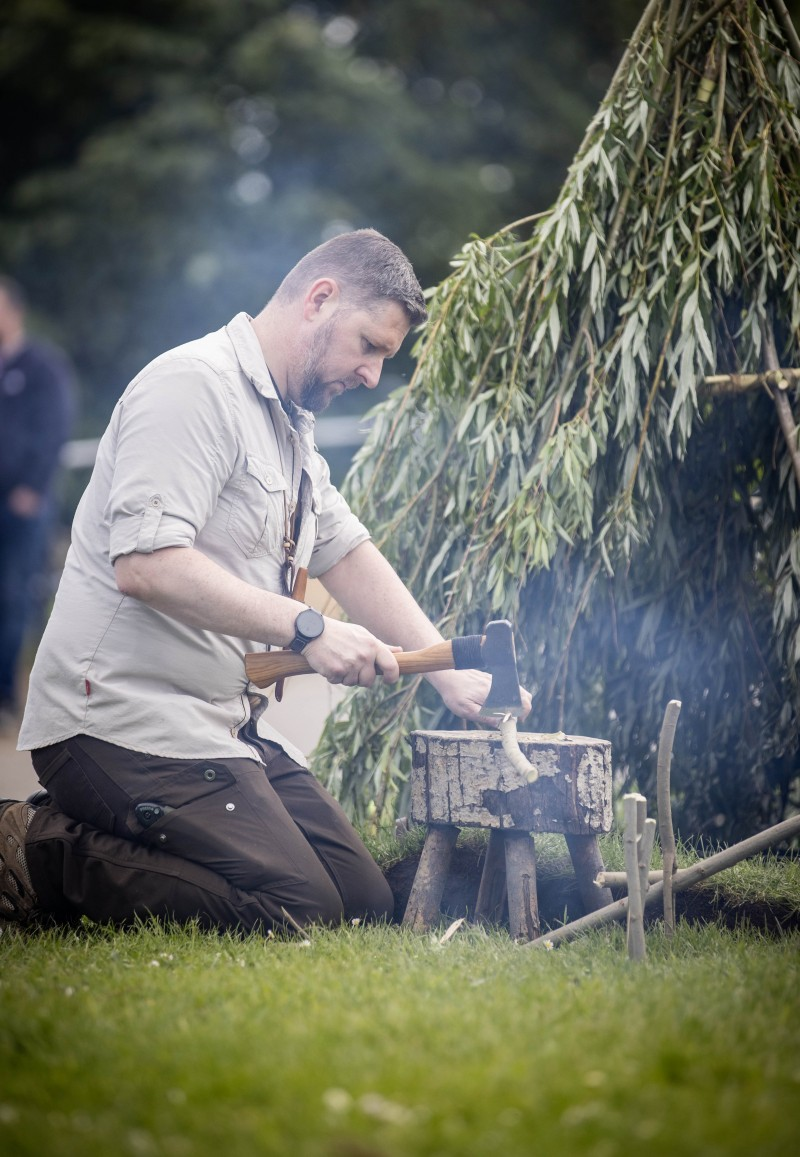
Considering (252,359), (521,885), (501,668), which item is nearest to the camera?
(501,668)

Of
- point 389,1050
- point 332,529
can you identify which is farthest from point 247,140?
point 389,1050

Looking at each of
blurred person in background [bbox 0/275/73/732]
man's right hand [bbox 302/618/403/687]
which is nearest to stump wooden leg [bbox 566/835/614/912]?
man's right hand [bbox 302/618/403/687]

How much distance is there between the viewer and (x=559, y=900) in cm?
366

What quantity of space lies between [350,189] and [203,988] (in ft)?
42.9

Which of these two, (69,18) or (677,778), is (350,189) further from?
(677,778)

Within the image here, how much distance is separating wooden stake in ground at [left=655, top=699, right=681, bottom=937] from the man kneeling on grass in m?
0.68

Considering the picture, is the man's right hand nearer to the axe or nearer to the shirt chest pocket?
the axe

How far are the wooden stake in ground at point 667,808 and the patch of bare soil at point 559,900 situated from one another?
420 mm

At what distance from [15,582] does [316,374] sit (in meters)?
5.12

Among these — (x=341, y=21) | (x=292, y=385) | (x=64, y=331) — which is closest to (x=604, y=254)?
(x=292, y=385)

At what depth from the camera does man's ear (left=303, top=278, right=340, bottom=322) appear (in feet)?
10.8

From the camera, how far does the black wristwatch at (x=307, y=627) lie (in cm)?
299

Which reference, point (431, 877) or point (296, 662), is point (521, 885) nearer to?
point (431, 877)

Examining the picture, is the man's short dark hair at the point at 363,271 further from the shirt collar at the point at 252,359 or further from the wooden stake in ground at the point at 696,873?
the wooden stake in ground at the point at 696,873
